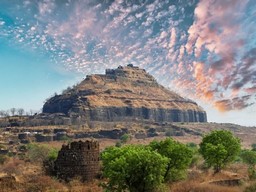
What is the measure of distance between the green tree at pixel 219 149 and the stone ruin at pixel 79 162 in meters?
14.2

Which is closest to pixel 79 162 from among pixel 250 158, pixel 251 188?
pixel 251 188

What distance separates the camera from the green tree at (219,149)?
4084 centimetres

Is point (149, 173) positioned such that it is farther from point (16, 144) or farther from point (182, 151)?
point (16, 144)

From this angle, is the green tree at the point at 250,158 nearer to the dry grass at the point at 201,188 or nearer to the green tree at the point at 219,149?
the green tree at the point at 219,149

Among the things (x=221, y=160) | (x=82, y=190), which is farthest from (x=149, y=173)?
(x=221, y=160)

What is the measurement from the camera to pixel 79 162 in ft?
117

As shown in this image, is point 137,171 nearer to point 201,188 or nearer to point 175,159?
point 201,188

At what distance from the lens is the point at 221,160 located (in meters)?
41.8

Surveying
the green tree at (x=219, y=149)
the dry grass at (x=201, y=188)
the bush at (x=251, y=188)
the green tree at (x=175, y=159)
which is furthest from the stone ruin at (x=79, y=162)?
the bush at (x=251, y=188)

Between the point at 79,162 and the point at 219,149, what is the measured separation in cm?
1701

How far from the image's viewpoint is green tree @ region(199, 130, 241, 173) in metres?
40.8

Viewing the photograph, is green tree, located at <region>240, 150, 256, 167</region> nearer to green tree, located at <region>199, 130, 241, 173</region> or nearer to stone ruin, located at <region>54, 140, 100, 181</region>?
green tree, located at <region>199, 130, 241, 173</region>

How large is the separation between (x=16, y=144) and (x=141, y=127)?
61188 mm

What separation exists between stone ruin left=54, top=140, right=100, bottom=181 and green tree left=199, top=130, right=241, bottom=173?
558 inches
